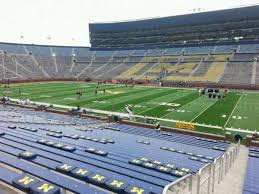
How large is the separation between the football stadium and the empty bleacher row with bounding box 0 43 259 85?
34 cm

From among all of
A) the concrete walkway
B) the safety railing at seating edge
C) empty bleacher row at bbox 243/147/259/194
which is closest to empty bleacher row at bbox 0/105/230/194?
the safety railing at seating edge

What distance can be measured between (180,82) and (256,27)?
118ft

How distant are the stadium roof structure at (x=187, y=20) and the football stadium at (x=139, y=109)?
318 mm

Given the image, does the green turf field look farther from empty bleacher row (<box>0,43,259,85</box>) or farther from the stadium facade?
empty bleacher row (<box>0,43,259,85</box>)

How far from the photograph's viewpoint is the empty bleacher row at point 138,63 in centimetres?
6575

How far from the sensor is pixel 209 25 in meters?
86.9

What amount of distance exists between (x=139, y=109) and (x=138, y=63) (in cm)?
5206

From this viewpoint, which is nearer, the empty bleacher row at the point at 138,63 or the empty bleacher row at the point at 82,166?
the empty bleacher row at the point at 82,166

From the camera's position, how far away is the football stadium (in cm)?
794

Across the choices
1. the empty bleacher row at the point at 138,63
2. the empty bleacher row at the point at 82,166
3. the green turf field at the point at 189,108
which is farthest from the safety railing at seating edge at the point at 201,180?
the empty bleacher row at the point at 138,63

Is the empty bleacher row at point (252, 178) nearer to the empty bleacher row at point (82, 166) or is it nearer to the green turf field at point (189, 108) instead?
the empty bleacher row at point (82, 166)

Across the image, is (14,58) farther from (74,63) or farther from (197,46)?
(197,46)

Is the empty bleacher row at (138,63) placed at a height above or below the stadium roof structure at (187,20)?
below

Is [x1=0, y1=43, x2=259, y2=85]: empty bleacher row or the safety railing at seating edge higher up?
[x1=0, y1=43, x2=259, y2=85]: empty bleacher row
